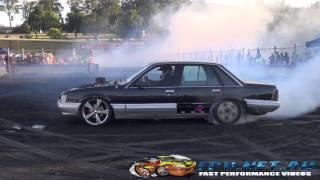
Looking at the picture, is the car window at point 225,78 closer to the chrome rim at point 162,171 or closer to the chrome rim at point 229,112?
the chrome rim at point 229,112

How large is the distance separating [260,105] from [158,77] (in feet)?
6.64

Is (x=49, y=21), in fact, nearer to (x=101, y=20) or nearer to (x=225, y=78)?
(x=101, y=20)

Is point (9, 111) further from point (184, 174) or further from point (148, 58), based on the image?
point (148, 58)

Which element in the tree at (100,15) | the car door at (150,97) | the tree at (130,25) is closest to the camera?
the car door at (150,97)

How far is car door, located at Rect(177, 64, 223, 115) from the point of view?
361 inches

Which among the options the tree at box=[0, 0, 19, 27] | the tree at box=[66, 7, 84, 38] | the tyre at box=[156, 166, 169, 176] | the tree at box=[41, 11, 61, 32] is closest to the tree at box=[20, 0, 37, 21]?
the tree at box=[0, 0, 19, 27]

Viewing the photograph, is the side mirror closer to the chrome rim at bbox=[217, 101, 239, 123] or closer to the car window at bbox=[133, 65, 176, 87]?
the car window at bbox=[133, 65, 176, 87]

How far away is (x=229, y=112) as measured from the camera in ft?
30.6

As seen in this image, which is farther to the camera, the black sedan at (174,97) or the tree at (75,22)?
the tree at (75,22)

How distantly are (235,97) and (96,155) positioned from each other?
11.3ft

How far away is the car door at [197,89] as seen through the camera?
9.18 meters

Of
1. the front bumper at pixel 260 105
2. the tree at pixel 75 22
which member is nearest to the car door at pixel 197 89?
the front bumper at pixel 260 105

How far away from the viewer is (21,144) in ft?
25.0

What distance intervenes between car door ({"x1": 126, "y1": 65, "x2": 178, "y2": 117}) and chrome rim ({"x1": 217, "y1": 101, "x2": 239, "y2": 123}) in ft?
3.04
